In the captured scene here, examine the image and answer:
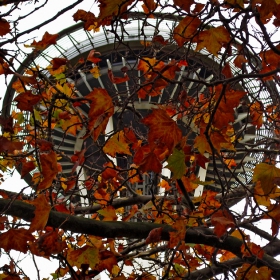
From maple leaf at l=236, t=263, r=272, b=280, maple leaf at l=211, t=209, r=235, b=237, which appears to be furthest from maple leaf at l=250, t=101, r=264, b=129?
maple leaf at l=236, t=263, r=272, b=280

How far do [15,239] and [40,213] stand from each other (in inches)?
20.3

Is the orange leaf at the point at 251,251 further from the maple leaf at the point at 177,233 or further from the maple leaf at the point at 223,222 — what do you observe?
the maple leaf at the point at 177,233

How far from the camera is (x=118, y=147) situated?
4.01 metres

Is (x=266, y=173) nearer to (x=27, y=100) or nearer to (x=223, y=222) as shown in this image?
(x=223, y=222)

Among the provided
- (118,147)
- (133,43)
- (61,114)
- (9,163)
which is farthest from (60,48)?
(118,147)

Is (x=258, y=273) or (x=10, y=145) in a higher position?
(x=10, y=145)

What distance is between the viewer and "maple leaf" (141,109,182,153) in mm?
2809

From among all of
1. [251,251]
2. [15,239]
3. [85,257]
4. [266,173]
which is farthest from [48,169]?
[251,251]

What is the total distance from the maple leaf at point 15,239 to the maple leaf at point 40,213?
0.36m

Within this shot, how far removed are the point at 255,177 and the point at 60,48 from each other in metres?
9.54

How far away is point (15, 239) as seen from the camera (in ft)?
12.2

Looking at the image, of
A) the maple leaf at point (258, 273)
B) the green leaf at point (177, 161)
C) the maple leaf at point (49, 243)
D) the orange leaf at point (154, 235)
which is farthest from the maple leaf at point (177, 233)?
the green leaf at point (177, 161)

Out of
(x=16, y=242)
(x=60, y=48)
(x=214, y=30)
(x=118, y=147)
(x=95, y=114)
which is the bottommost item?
(x=16, y=242)

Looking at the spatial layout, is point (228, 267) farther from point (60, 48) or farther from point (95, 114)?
point (60, 48)
